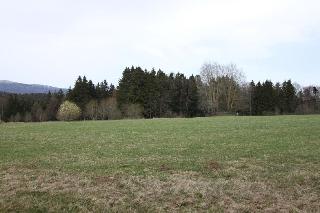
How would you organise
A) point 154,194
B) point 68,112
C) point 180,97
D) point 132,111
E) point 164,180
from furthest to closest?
point 180,97 < point 132,111 < point 68,112 < point 164,180 < point 154,194

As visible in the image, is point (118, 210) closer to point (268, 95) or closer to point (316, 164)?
point (316, 164)

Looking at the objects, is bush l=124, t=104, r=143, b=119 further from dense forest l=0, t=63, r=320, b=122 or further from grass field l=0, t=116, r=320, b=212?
grass field l=0, t=116, r=320, b=212

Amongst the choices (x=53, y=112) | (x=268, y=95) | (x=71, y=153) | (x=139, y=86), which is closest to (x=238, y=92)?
(x=268, y=95)

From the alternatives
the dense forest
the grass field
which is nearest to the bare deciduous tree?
the dense forest

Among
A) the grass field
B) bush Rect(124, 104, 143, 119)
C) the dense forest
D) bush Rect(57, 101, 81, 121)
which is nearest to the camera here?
the grass field

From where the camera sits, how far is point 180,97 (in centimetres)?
12056

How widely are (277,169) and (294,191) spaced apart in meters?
3.55

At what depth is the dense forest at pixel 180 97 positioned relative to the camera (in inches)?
4360

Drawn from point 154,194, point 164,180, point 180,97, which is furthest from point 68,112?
point 154,194

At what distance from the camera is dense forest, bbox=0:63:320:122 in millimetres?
110750

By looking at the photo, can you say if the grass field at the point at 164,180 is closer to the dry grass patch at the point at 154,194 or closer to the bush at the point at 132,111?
the dry grass patch at the point at 154,194

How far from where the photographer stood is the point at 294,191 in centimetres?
1221

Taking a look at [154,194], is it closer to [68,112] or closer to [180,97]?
[68,112]

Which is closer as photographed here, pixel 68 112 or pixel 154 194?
pixel 154 194
